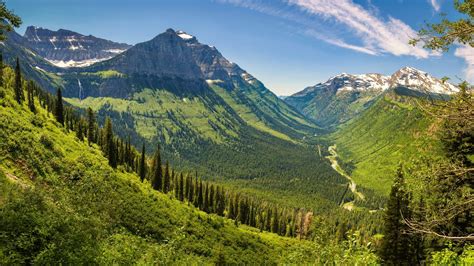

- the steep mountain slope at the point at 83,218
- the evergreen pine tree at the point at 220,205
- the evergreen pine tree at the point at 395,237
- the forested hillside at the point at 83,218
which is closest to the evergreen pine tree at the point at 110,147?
the steep mountain slope at the point at 83,218

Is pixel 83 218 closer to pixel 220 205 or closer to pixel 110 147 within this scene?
pixel 110 147

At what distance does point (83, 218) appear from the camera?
25.7 meters

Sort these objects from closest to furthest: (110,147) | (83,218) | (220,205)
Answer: (83,218)
(110,147)
(220,205)

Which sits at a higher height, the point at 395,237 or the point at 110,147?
the point at 110,147

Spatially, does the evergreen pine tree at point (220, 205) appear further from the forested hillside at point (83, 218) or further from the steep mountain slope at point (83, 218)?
the forested hillside at point (83, 218)

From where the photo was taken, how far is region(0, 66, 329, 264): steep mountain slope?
66.8 ft

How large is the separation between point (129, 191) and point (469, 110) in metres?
90.8

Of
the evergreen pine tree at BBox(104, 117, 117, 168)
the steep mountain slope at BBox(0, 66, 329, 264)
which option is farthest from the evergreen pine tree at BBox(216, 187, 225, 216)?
the evergreen pine tree at BBox(104, 117, 117, 168)

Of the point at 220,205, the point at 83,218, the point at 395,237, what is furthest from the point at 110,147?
the point at 83,218

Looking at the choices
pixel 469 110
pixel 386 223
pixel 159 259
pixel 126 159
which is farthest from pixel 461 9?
pixel 126 159

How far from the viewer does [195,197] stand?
159 meters

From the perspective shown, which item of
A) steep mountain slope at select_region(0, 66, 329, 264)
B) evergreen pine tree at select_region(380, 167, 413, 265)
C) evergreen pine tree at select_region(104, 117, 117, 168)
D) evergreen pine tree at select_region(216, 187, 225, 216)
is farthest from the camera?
evergreen pine tree at select_region(216, 187, 225, 216)

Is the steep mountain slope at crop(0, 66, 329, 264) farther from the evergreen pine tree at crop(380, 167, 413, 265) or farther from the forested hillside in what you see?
the evergreen pine tree at crop(380, 167, 413, 265)

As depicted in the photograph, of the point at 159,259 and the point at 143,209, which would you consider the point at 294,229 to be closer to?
the point at 143,209
